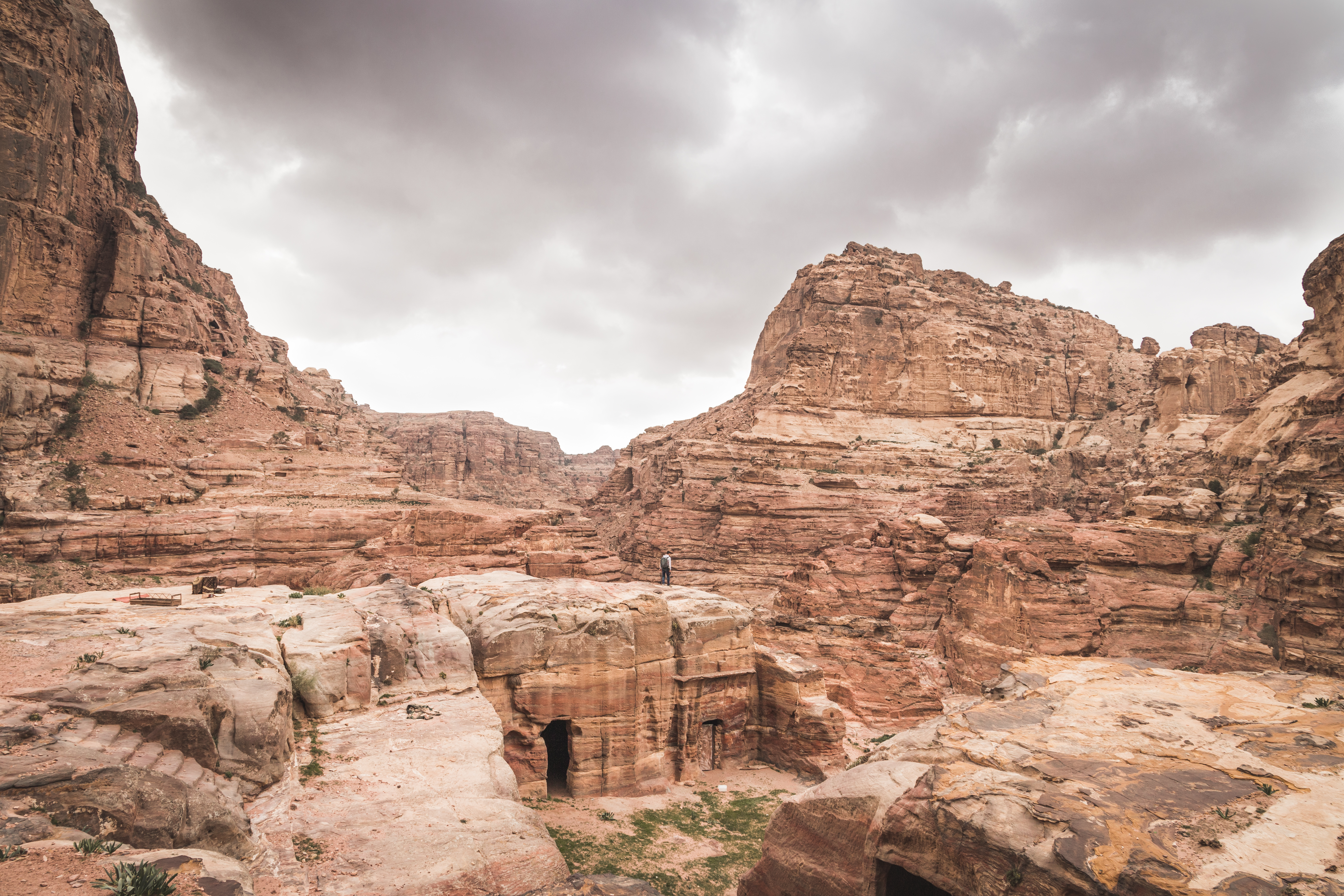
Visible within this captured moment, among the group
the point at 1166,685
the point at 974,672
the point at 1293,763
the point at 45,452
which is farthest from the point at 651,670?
the point at 45,452

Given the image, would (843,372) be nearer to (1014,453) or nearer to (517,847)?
(1014,453)

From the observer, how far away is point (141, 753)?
6.70 m

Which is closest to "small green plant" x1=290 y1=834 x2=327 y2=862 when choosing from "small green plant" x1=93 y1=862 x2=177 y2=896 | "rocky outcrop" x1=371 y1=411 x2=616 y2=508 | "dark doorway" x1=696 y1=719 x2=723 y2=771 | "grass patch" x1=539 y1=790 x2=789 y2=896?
"small green plant" x1=93 y1=862 x2=177 y2=896

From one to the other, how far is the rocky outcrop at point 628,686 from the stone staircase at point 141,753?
24.0 feet

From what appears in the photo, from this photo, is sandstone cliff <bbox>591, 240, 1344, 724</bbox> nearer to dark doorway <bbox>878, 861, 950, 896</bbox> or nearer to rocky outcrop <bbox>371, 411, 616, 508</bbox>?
dark doorway <bbox>878, 861, 950, 896</bbox>

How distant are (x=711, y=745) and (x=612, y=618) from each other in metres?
5.63

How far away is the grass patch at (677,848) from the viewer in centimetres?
1188

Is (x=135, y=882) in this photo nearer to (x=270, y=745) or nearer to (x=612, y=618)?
(x=270, y=745)

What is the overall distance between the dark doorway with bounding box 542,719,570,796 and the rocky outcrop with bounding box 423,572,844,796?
0.05 meters

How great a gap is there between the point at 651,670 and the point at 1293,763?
12.3 metres

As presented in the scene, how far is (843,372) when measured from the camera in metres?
58.5

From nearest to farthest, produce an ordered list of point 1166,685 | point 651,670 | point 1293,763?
point 1293,763
point 1166,685
point 651,670

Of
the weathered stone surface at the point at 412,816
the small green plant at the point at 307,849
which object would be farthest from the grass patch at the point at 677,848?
the small green plant at the point at 307,849

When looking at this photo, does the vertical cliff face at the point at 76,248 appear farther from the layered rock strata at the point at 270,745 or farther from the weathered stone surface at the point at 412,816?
the weathered stone surface at the point at 412,816
